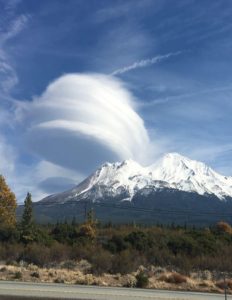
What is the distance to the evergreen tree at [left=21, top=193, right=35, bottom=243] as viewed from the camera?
51.5 metres

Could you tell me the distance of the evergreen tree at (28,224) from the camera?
169 ft

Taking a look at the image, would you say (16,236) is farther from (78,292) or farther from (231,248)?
(78,292)

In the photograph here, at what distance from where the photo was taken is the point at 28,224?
192 ft

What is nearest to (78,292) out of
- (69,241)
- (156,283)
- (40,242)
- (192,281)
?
(156,283)

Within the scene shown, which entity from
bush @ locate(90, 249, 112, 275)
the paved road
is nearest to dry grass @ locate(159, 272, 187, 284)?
bush @ locate(90, 249, 112, 275)

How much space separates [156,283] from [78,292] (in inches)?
322

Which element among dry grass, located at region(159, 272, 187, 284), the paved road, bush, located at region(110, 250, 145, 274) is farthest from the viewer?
bush, located at region(110, 250, 145, 274)

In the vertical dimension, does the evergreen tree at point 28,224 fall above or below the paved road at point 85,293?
above

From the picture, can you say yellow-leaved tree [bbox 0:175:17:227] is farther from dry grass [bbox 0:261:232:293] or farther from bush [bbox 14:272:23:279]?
bush [bbox 14:272:23:279]

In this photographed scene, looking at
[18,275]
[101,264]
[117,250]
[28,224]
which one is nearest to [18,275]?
[18,275]

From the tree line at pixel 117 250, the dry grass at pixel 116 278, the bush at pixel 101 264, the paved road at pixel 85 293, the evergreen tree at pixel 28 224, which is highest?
the evergreen tree at pixel 28 224

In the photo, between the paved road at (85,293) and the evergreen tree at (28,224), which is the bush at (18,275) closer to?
the paved road at (85,293)

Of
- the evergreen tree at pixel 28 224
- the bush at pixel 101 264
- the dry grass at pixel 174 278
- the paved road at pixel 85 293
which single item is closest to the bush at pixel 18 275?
the paved road at pixel 85 293

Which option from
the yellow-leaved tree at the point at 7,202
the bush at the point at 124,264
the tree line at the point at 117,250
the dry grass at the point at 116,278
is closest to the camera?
the dry grass at the point at 116,278
